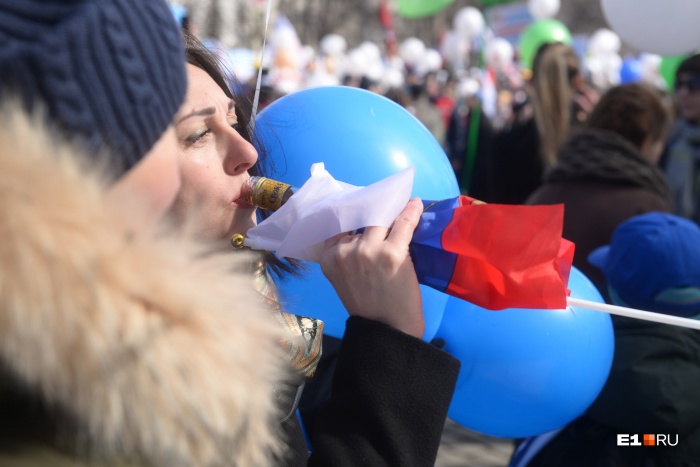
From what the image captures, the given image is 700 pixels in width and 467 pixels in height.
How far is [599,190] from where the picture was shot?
289 cm

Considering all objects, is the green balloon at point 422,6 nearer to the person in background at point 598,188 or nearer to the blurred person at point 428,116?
the blurred person at point 428,116

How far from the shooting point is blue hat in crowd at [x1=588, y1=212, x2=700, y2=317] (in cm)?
193

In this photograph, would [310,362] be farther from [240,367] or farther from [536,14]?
[536,14]

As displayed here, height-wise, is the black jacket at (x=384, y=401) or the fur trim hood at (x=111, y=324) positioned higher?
the fur trim hood at (x=111, y=324)

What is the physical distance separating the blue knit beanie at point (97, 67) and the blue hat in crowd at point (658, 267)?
1.53 meters

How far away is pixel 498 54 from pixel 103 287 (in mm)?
11726

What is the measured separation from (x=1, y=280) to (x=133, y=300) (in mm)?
106

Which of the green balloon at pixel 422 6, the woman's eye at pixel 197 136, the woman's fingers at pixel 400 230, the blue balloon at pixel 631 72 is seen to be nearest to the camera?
the woman's fingers at pixel 400 230

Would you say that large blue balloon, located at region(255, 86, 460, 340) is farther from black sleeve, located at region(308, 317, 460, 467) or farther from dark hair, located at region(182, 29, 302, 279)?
black sleeve, located at region(308, 317, 460, 467)

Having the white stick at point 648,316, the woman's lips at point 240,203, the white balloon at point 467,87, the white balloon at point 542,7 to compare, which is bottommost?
the white stick at point 648,316

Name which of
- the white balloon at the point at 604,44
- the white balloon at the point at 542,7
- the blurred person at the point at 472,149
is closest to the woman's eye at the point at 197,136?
the blurred person at the point at 472,149

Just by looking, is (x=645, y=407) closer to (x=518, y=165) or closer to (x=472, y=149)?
(x=518, y=165)

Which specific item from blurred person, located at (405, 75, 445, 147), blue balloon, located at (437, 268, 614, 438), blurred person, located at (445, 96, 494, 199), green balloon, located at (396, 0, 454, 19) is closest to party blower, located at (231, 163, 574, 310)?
blue balloon, located at (437, 268, 614, 438)

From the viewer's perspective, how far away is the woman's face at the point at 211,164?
1.34m
